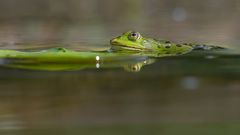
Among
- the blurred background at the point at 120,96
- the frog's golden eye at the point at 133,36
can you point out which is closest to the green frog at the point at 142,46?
the frog's golden eye at the point at 133,36

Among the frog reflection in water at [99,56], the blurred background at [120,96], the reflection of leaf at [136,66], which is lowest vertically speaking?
the blurred background at [120,96]

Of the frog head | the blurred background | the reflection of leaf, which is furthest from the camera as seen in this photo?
the frog head

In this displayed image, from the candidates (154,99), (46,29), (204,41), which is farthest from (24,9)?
(154,99)

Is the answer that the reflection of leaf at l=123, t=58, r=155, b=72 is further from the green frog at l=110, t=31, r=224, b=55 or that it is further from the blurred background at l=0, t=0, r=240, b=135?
the green frog at l=110, t=31, r=224, b=55

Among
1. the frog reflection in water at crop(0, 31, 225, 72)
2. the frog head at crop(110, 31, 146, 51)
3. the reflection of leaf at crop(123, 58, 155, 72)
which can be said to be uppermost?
the frog head at crop(110, 31, 146, 51)

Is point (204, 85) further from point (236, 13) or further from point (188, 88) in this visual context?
point (236, 13)

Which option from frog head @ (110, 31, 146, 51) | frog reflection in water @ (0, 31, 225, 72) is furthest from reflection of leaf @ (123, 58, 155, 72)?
frog head @ (110, 31, 146, 51)

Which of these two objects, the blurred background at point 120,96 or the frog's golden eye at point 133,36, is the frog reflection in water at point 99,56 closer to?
the frog's golden eye at point 133,36

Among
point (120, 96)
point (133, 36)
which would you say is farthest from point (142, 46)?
point (120, 96)

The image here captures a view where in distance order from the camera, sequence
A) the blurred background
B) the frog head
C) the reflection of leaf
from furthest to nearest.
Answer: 1. the frog head
2. the reflection of leaf
3. the blurred background
